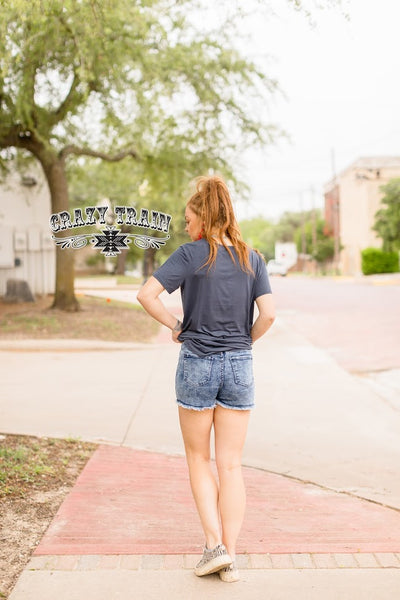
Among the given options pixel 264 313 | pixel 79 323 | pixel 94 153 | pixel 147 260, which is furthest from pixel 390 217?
pixel 264 313

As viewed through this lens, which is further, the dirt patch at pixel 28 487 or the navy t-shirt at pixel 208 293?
the dirt patch at pixel 28 487

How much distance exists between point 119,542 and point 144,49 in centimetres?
1254

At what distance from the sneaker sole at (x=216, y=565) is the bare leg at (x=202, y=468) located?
0.07 meters

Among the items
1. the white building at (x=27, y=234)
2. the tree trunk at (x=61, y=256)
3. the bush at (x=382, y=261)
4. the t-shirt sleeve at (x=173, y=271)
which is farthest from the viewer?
the bush at (x=382, y=261)

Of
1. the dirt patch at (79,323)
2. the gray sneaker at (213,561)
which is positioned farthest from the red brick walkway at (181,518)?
the dirt patch at (79,323)

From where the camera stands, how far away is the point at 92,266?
45.0m

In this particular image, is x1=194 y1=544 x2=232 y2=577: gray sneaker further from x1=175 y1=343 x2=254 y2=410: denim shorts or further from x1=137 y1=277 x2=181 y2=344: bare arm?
x1=137 y1=277 x2=181 y2=344: bare arm

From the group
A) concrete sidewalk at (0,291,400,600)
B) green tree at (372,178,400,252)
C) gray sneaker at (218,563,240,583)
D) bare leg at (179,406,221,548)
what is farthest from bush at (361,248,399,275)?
gray sneaker at (218,563,240,583)

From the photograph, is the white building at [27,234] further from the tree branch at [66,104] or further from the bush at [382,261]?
the bush at [382,261]

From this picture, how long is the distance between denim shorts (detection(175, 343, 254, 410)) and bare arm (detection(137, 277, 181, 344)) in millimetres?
153

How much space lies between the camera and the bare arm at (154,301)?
11.5 ft

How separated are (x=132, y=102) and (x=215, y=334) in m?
13.4

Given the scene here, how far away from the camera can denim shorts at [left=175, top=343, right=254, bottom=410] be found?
3521 millimetres

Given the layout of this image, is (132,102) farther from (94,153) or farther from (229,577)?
(229,577)
